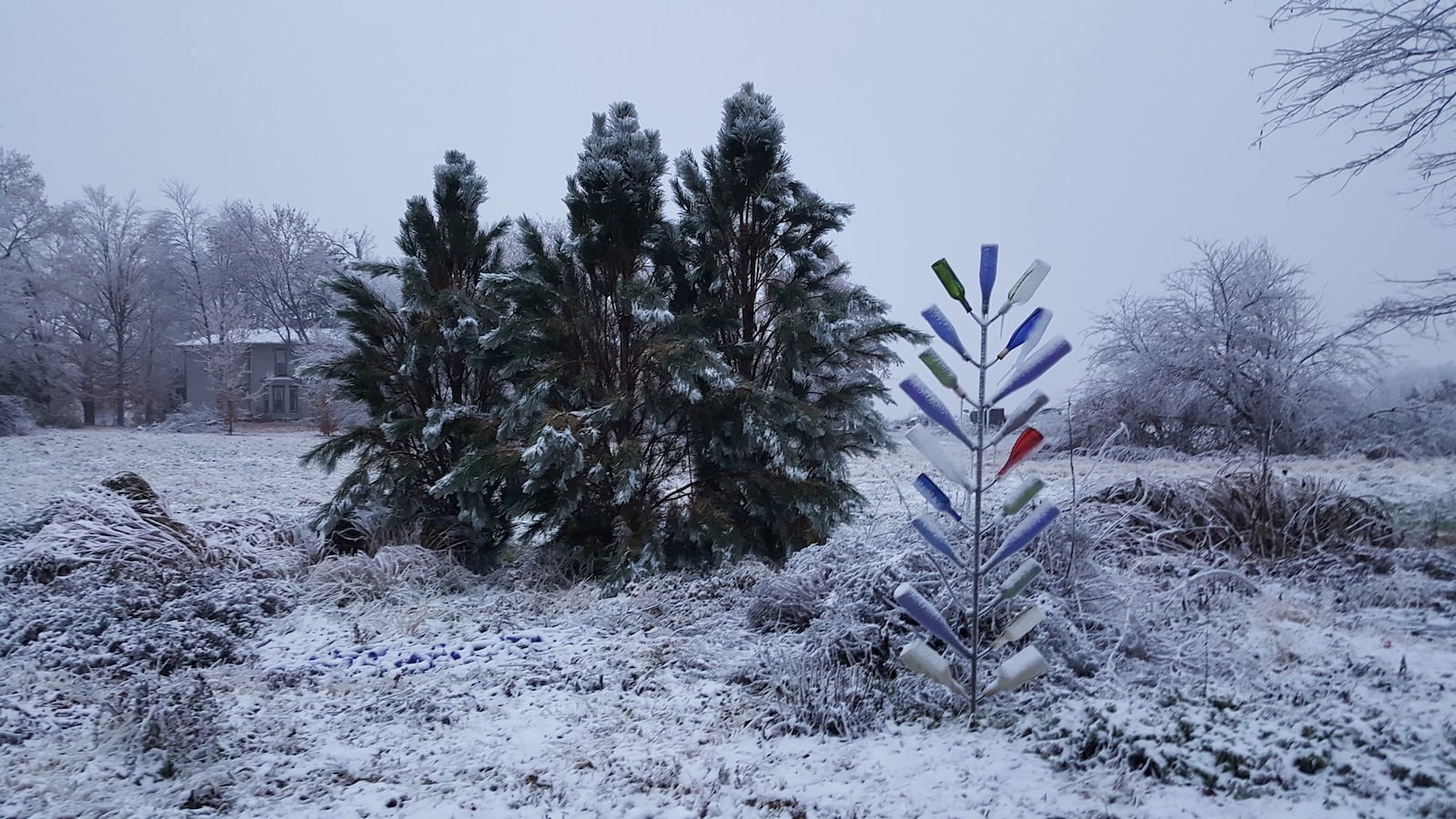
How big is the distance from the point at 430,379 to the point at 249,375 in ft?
101

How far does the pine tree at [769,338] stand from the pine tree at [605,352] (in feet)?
1.12

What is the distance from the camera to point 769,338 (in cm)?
639

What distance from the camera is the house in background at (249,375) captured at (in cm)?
2736

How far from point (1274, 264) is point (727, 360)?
43.8ft

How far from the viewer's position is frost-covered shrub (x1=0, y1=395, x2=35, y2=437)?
19.0 m

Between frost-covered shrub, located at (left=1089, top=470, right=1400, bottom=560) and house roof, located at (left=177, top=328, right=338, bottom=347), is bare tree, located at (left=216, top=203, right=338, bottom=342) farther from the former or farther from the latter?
frost-covered shrub, located at (left=1089, top=470, right=1400, bottom=560)

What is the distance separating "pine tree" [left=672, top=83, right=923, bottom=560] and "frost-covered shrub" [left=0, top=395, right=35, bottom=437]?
22.4 meters

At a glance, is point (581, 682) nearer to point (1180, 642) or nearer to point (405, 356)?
point (1180, 642)

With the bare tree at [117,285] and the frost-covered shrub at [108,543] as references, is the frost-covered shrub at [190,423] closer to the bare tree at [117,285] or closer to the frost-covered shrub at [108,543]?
the bare tree at [117,285]

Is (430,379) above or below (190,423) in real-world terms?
above

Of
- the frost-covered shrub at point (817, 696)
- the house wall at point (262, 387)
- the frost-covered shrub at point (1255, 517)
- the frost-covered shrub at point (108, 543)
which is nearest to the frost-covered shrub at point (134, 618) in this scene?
A: the frost-covered shrub at point (108, 543)

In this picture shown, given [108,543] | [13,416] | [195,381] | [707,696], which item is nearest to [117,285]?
[195,381]

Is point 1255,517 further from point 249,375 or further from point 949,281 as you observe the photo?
point 249,375

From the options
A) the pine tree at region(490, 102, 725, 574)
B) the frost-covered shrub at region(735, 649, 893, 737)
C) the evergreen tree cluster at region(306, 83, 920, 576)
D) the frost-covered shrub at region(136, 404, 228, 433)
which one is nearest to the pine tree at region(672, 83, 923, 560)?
the evergreen tree cluster at region(306, 83, 920, 576)
